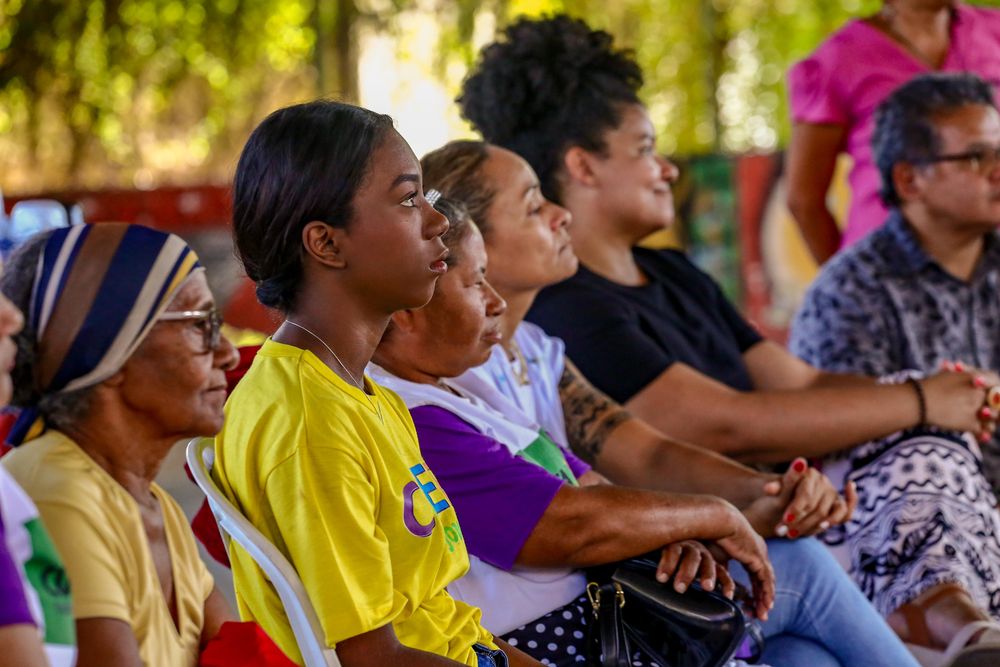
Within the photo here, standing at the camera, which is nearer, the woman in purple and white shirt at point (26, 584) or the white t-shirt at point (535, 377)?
the woman in purple and white shirt at point (26, 584)

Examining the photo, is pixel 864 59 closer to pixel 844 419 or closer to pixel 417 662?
pixel 844 419

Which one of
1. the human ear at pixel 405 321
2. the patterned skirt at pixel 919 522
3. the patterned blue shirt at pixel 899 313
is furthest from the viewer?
the patterned blue shirt at pixel 899 313

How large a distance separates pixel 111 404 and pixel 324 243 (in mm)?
425

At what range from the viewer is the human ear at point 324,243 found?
1865mm

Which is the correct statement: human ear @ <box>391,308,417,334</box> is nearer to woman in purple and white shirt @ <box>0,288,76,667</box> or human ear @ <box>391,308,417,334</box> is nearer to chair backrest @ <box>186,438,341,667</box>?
chair backrest @ <box>186,438,341,667</box>

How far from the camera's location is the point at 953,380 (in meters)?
3.04

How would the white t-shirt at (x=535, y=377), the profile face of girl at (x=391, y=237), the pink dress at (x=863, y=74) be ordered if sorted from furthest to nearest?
1. the pink dress at (x=863, y=74)
2. the white t-shirt at (x=535, y=377)
3. the profile face of girl at (x=391, y=237)

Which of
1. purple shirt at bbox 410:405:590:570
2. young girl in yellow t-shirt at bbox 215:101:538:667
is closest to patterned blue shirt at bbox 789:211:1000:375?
purple shirt at bbox 410:405:590:570

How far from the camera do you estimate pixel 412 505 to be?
5.90ft

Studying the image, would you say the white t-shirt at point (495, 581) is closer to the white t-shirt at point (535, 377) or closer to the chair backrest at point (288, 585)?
the white t-shirt at point (535, 377)

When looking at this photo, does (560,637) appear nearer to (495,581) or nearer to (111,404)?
(495,581)

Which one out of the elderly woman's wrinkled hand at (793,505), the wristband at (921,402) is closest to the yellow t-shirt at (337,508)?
the elderly woman's wrinkled hand at (793,505)

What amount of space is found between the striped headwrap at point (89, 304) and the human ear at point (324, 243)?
0.32 meters

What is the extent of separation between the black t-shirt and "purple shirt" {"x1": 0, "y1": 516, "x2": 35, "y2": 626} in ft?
5.88
